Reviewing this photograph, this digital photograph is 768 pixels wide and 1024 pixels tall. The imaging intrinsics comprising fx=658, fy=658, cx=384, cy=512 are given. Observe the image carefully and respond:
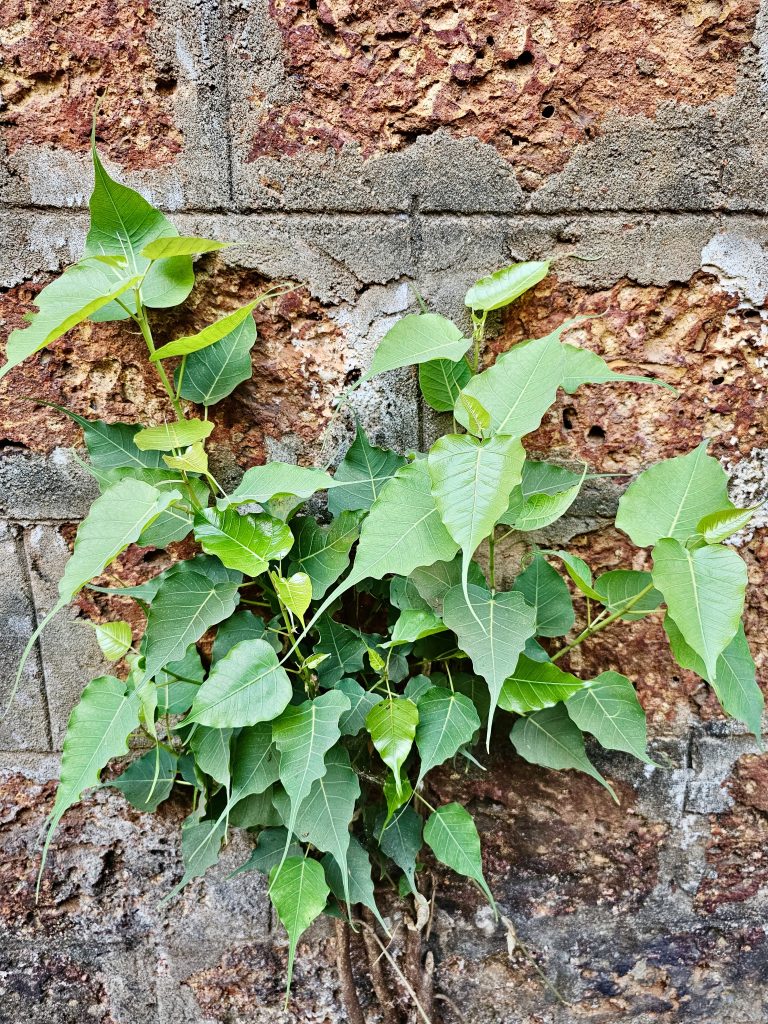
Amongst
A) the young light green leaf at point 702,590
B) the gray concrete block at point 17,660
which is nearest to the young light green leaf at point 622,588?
the young light green leaf at point 702,590

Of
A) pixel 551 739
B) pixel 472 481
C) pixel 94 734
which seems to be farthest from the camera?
pixel 551 739

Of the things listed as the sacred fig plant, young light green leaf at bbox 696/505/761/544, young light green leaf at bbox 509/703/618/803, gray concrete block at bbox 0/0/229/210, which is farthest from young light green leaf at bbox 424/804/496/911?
gray concrete block at bbox 0/0/229/210

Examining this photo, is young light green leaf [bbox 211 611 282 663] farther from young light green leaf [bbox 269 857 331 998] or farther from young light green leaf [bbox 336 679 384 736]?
young light green leaf [bbox 269 857 331 998]

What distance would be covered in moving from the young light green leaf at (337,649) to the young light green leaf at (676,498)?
12.4 inches

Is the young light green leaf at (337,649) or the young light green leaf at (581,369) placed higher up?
the young light green leaf at (581,369)

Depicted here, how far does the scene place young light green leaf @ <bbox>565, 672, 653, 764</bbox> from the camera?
2.37 ft

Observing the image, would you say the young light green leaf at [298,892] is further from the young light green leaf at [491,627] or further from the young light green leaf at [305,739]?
the young light green leaf at [491,627]

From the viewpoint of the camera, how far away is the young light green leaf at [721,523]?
61 cm

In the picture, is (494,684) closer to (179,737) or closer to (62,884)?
(179,737)

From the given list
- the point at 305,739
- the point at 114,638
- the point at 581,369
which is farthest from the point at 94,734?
the point at 581,369

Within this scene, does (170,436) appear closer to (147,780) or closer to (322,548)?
(322,548)

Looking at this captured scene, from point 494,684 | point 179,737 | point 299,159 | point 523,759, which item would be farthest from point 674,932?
point 299,159

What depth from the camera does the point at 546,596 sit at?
2.47 feet

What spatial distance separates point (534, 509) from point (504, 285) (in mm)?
251
